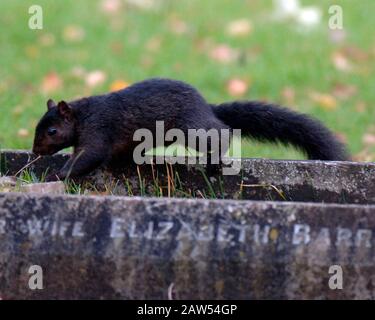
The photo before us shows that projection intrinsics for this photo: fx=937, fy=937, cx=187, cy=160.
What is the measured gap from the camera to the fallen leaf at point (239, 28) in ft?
31.3

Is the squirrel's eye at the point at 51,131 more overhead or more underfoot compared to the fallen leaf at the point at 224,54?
more underfoot

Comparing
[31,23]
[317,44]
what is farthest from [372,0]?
[31,23]

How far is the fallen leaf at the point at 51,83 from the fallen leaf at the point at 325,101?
2.20 metres

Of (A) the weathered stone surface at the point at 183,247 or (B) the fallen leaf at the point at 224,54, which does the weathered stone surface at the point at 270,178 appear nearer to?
(A) the weathered stone surface at the point at 183,247

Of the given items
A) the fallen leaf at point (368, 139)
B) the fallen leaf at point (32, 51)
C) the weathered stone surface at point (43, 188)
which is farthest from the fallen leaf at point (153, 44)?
the weathered stone surface at point (43, 188)

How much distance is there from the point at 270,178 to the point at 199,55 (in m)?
4.63

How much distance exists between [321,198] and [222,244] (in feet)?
4.50

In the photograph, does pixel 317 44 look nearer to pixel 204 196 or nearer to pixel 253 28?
pixel 253 28

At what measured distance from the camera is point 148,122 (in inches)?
193

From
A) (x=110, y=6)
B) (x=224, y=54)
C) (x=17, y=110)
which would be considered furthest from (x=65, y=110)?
(x=110, y=6)

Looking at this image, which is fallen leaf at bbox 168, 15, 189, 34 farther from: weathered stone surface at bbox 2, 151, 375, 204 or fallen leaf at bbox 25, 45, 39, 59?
weathered stone surface at bbox 2, 151, 375, 204

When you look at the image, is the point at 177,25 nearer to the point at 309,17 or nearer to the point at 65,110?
the point at 309,17
